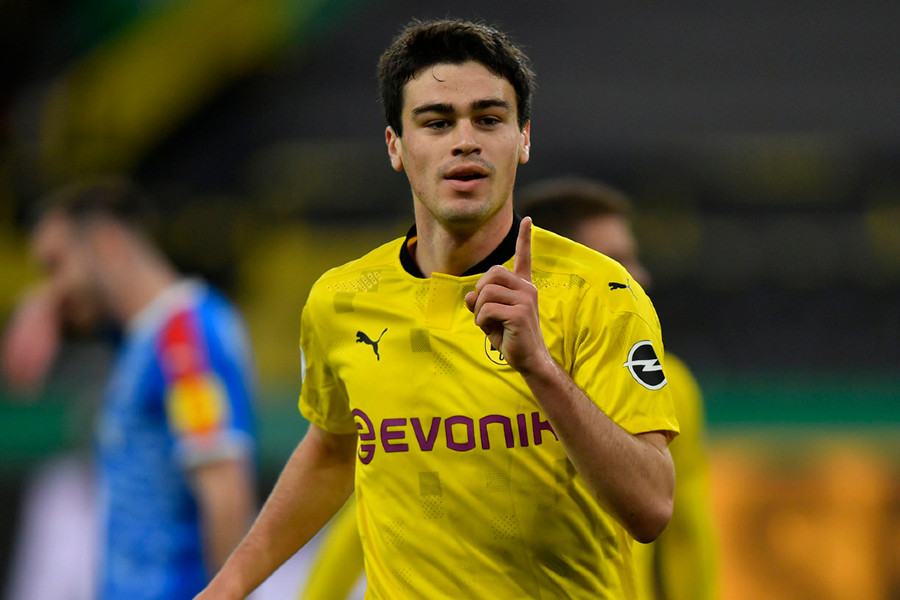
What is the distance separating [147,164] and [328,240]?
2.85m

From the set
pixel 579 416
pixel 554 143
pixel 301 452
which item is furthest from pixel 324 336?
pixel 554 143

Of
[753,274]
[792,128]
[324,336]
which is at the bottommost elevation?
[753,274]

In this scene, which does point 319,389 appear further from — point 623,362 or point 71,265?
point 71,265

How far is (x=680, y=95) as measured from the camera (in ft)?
51.8

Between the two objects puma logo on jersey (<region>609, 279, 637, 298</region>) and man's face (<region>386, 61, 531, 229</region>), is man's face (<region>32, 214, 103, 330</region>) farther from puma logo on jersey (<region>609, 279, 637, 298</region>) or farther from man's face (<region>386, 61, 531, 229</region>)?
puma logo on jersey (<region>609, 279, 637, 298</region>)

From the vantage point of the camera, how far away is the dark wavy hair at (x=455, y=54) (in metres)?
2.82

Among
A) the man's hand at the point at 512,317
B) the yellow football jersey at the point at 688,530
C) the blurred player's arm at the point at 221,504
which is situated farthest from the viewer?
the blurred player's arm at the point at 221,504

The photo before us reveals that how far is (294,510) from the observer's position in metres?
3.25

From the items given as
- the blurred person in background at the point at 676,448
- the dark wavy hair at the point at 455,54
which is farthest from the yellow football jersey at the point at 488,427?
the blurred person in background at the point at 676,448

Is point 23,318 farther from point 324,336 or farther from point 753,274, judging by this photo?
point 753,274

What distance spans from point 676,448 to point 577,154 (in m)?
9.92

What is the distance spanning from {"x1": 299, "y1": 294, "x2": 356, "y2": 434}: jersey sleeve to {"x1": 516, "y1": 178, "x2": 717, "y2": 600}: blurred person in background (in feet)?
3.90

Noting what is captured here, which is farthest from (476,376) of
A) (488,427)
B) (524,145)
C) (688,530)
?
(688,530)

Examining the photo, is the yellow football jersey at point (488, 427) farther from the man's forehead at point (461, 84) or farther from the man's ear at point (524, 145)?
the man's forehead at point (461, 84)
